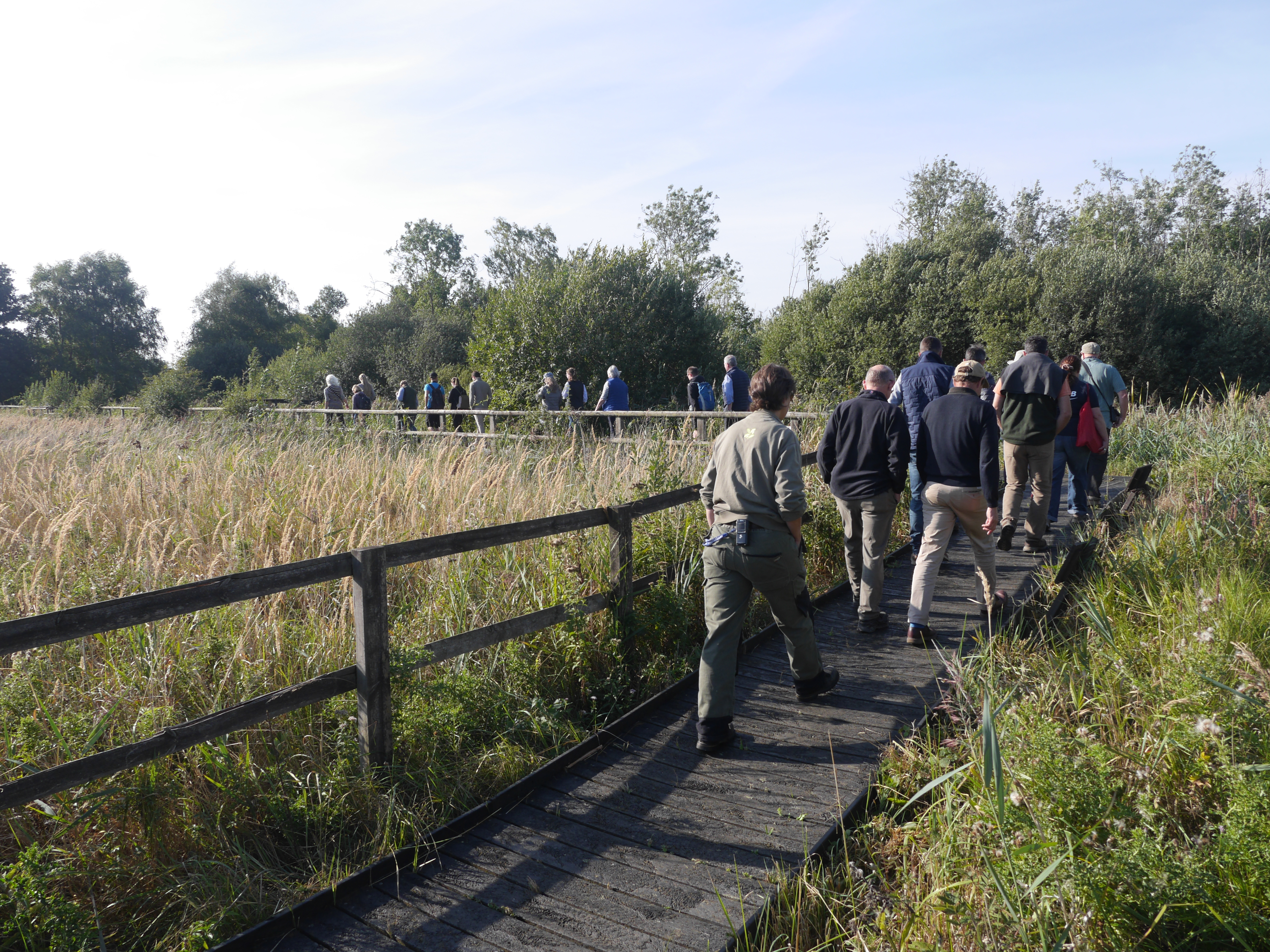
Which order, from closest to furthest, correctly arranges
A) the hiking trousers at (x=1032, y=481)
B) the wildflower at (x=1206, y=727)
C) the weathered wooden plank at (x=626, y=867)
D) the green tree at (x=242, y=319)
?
the wildflower at (x=1206, y=727)
the weathered wooden plank at (x=626, y=867)
the hiking trousers at (x=1032, y=481)
the green tree at (x=242, y=319)

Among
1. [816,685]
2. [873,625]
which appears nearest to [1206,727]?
[816,685]

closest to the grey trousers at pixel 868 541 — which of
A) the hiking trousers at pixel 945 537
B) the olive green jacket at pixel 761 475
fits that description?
the hiking trousers at pixel 945 537

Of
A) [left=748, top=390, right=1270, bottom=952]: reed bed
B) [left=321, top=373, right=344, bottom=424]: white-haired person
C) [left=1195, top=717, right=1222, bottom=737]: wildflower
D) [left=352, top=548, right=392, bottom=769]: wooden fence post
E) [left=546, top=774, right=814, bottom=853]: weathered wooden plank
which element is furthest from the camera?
[left=321, top=373, right=344, bottom=424]: white-haired person

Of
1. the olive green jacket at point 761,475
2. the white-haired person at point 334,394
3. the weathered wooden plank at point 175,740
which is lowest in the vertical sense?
the weathered wooden plank at point 175,740

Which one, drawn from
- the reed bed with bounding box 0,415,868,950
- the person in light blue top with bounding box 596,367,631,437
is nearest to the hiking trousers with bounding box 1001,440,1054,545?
the reed bed with bounding box 0,415,868,950

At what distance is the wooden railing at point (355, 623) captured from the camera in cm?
241

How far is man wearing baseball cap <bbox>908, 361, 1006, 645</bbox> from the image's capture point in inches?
191

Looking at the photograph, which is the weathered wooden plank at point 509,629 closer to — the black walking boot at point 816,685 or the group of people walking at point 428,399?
the black walking boot at point 816,685

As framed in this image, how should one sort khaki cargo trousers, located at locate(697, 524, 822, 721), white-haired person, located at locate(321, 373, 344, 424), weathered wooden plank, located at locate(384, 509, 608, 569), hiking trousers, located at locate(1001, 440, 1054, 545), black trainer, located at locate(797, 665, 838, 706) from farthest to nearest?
1. white-haired person, located at locate(321, 373, 344, 424)
2. hiking trousers, located at locate(1001, 440, 1054, 545)
3. black trainer, located at locate(797, 665, 838, 706)
4. khaki cargo trousers, located at locate(697, 524, 822, 721)
5. weathered wooden plank, located at locate(384, 509, 608, 569)

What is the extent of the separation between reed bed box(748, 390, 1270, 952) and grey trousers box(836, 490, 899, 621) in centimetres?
95

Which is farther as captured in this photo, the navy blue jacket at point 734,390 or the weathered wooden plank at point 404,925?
the navy blue jacket at point 734,390

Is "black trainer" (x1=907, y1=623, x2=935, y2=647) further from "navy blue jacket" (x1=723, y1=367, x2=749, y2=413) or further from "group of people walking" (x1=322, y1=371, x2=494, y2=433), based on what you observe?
"group of people walking" (x1=322, y1=371, x2=494, y2=433)

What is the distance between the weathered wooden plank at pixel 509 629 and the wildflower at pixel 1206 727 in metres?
2.86

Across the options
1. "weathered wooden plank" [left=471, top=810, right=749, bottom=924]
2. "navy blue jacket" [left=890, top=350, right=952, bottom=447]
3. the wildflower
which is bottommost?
"weathered wooden plank" [left=471, top=810, right=749, bottom=924]
